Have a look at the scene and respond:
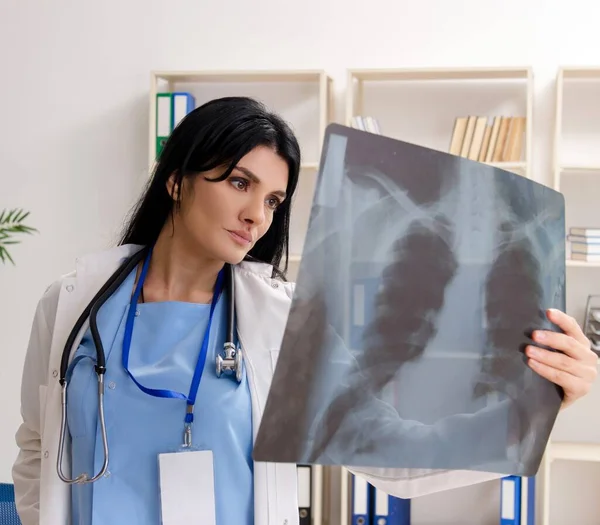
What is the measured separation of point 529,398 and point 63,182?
302cm

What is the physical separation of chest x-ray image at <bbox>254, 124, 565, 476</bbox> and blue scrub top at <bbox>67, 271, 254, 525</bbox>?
486mm

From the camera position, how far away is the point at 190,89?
3586mm

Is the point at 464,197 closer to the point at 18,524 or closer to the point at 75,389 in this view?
the point at 75,389

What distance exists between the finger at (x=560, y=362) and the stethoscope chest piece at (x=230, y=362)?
51 centimetres

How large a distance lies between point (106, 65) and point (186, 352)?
255 centimetres

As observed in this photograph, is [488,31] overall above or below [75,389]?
above

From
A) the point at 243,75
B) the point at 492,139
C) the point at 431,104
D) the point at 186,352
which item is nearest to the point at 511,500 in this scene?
the point at 492,139

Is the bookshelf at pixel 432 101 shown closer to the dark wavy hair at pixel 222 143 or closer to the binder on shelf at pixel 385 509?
the binder on shelf at pixel 385 509

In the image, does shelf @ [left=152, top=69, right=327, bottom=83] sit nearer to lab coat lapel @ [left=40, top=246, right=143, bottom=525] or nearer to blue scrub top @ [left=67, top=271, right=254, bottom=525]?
lab coat lapel @ [left=40, top=246, right=143, bottom=525]

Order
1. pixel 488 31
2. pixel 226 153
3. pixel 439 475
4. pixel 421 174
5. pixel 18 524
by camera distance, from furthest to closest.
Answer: pixel 488 31
pixel 18 524
pixel 226 153
pixel 439 475
pixel 421 174

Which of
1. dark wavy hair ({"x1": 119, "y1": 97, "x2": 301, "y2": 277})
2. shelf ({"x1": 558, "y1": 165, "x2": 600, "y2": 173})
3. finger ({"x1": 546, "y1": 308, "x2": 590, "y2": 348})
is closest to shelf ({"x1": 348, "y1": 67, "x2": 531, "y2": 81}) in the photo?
shelf ({"x1": 558, "y1": 165, "x2": 600, "y2": 173})

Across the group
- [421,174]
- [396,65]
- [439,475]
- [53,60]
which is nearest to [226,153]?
[421,174]

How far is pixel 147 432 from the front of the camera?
132 cm

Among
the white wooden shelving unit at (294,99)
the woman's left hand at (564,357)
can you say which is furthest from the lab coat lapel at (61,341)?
the white wooden shelving unit at (294,99)
